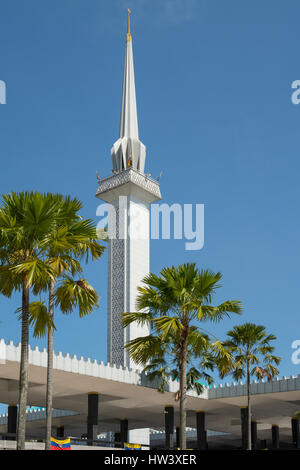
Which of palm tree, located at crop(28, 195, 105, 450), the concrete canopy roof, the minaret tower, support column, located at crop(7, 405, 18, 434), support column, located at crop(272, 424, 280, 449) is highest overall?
the minaret tower

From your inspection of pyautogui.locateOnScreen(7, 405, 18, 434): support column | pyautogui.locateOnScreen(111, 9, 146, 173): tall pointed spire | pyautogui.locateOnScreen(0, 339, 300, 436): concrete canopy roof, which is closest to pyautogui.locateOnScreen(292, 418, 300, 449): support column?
pyautogui.locateOnScreen(0, 339, 300, 436): concrete canopy roof

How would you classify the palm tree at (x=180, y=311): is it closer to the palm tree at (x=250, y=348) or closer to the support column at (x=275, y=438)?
the palm tree at (x=250, y=348)

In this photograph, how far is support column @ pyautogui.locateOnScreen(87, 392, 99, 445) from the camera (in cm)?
3272

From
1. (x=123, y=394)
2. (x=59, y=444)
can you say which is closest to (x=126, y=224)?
(x=123, y=394)

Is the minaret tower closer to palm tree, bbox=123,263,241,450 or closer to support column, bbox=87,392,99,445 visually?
support column, bbox=87,392,99,445

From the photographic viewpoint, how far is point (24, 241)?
16.6 meters

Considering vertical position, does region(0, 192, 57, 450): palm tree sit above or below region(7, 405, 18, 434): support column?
A: above

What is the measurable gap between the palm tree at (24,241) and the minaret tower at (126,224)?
3778cm

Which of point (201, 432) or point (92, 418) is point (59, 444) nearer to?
point (92, 418)

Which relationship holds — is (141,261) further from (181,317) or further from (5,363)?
(181,317)
